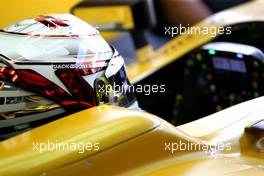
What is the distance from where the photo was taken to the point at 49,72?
3.12 feet

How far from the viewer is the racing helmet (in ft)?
3.07

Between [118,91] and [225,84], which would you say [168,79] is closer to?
[225,84]

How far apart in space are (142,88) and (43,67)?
84 centimetres

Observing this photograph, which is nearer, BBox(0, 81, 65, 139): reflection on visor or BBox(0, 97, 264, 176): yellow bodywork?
BBox(0, 97, 264, 176): yellow bodywork

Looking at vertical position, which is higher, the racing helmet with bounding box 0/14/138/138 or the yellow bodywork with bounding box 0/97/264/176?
the racing helmet with bounding box 0/14/138/138

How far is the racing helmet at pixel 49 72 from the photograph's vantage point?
94cm

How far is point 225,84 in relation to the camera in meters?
1.52

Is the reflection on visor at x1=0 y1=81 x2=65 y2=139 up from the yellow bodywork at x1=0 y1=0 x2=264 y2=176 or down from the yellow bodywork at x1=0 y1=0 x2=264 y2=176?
up

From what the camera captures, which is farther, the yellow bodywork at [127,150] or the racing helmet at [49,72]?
the racing helmet at [49,72]

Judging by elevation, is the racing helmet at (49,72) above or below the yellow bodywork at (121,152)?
above

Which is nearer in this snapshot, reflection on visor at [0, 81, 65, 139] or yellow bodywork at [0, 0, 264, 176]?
yellow bodywork at [0, 0, 264, 176]

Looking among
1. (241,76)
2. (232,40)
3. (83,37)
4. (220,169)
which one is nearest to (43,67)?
(83,37)

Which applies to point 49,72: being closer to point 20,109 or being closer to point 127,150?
point 20,109

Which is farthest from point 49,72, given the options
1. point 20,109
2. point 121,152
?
point 121,152
